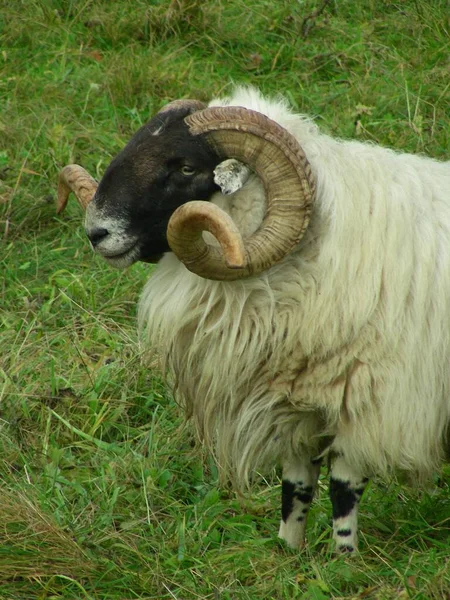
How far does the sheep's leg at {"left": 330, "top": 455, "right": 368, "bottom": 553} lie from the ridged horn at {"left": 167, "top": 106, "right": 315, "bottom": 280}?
0.93 m

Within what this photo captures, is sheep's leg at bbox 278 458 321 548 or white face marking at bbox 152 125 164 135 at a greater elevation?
white face marking at bbox 152 125 164 135

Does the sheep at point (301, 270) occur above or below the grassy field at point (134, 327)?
above

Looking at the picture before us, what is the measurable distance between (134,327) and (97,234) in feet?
6.75

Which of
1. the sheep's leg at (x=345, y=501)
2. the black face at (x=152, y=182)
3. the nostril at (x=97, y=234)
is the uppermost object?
the black face at (x=152, y=182)

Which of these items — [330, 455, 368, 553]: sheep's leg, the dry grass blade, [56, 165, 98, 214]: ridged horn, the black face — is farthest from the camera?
[56, 165, 98, 214]: ridged horn

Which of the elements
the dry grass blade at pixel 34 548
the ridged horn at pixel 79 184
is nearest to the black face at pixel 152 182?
the ridged horn at pixel 79 184

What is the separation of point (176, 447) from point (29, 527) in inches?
52.2

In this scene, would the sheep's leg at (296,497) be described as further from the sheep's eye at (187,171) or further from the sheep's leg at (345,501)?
the sheep's eye at (187,171)

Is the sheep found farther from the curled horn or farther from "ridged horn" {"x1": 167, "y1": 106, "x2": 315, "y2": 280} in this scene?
the curled horn

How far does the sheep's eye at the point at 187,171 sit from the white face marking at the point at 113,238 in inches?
11.2

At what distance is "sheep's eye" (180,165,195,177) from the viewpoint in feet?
13.2

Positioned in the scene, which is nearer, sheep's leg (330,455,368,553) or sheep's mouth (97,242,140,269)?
sheep's mouth (97,242,140,269)

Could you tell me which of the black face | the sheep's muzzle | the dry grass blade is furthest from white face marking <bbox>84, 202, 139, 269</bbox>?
the dry grass blade

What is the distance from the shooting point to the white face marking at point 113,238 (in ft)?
13.2
